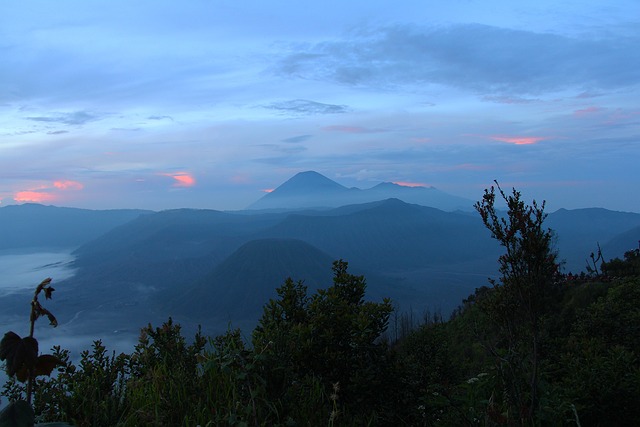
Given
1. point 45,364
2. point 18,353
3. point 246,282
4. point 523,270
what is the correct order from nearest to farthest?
point 18,353, point 45,364, point 523,270, point 246,282

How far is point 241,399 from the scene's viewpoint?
3.88 m

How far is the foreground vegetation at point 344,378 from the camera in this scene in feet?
12.7

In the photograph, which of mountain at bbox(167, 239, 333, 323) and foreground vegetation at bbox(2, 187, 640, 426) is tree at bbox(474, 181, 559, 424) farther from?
mountain at bbox(167, 239, 333, 323)

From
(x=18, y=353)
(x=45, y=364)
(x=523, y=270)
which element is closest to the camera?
(x=18, y=353)

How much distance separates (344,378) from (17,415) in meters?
2.96

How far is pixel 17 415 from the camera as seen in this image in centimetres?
216

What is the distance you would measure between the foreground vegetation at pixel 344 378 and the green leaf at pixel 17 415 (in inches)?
54.7

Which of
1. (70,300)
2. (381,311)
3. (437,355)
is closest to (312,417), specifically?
(381,311)

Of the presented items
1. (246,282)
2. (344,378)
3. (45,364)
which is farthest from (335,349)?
(246,282)

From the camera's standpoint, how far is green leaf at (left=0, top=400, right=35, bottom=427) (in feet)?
6.99

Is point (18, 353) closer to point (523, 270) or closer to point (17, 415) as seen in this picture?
point (17, 415)

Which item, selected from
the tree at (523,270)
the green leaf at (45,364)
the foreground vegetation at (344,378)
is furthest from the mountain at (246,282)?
the green leaf at (45,364)

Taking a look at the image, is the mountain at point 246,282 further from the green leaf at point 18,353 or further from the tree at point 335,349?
the green leaf at point 18,353

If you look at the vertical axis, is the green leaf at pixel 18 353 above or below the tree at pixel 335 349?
above
